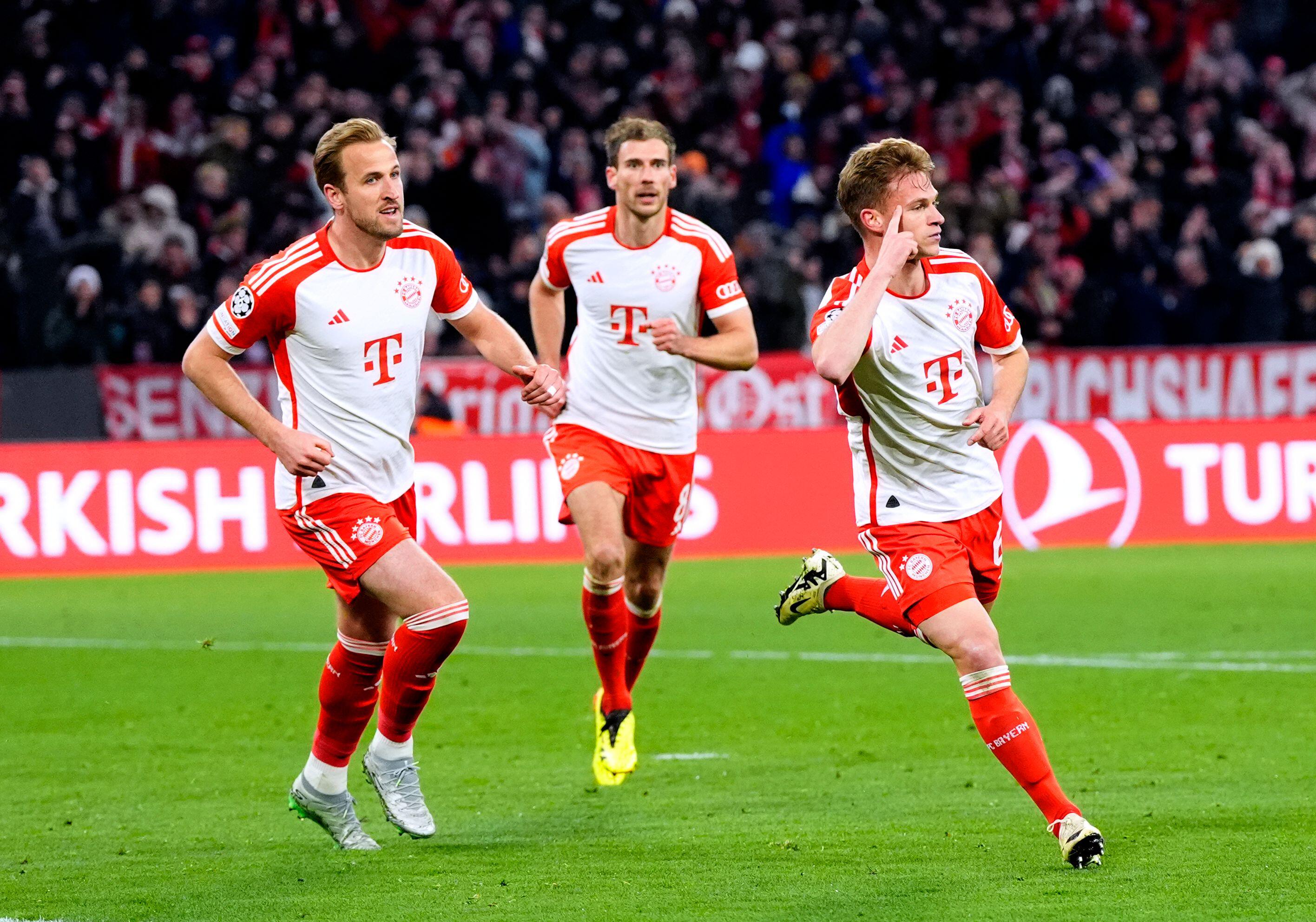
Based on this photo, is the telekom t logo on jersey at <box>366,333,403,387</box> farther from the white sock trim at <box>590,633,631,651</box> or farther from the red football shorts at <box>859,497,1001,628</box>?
the white sock trim at <box>590,633,631,651</box>

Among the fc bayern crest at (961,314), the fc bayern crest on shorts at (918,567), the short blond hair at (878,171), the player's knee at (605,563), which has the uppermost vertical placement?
the short blond hair at (878,171)

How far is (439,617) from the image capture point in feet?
20.7

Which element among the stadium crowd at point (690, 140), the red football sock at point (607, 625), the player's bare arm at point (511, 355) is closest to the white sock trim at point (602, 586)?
the red football sock at point (607, 625)

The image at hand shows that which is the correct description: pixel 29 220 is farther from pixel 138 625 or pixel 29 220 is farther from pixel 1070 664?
pixel 1070 664

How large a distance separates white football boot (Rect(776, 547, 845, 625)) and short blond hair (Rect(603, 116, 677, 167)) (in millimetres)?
2008

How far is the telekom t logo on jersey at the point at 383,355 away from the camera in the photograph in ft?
21.1

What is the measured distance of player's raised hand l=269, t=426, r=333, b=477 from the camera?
6109mm

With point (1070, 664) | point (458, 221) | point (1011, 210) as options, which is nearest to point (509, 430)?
point (458, 221)

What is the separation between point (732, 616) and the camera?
1298 centimetres

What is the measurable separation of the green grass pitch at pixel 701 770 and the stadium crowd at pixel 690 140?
645 cm

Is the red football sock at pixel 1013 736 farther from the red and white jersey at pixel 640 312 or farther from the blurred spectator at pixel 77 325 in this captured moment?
the blurred spectator at pixel 77 325

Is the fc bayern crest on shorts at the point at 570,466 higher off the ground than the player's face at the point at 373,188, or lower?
lower

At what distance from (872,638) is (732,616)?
1.05 meters

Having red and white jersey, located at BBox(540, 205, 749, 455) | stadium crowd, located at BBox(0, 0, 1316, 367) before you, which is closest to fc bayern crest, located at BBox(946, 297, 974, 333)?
red and white jersey, located at BBox(540, 205, 749, 455)
